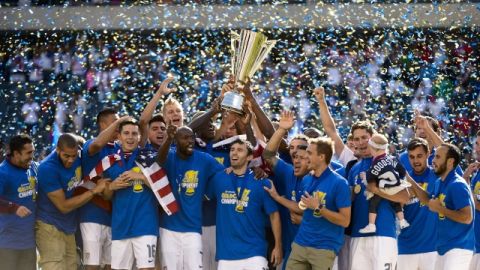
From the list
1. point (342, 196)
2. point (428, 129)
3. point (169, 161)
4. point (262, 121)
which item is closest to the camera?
point (342, 196)

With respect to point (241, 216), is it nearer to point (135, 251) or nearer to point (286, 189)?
point (286, 189)

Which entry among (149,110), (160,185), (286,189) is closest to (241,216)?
(286,189)

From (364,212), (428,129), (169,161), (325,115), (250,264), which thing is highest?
(325,115)

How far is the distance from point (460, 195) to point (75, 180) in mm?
3269

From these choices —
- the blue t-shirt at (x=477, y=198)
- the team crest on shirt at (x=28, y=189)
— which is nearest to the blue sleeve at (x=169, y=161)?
the team crest on shirt at (x=28, y=189)

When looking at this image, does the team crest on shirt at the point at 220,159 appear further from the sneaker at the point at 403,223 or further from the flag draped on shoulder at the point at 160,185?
the sneaker at the point at 403,223

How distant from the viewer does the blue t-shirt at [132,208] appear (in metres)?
8.81

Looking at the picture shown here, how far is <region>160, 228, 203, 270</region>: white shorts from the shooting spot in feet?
29.2

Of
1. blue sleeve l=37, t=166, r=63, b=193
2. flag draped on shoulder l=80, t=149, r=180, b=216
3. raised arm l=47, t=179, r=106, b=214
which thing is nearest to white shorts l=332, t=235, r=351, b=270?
flag draped on shoulder l=80, t=149, r=180, b=216

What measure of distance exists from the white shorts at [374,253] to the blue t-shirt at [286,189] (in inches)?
22.1

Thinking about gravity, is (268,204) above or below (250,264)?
above

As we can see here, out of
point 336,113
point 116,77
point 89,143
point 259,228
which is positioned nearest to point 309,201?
point 259,228

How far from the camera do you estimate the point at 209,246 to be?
9.32 metres

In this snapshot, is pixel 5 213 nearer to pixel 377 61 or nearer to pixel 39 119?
pixel 39 119
